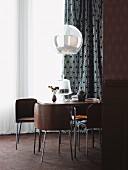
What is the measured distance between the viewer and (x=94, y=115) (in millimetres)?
4578

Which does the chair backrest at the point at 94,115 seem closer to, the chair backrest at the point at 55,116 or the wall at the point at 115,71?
the chair backrest at the point at 55,116

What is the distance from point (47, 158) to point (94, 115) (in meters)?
0.89

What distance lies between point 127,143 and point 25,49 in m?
3.58

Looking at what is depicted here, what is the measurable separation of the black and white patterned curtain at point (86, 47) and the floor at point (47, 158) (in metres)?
1.43

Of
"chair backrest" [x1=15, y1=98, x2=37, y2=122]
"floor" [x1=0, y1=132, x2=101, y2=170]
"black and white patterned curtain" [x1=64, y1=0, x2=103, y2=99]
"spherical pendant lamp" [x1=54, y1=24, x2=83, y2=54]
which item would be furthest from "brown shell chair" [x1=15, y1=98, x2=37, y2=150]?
"black and white patterned curtain" [x1=64, y1=0, x2=103, y2=99]

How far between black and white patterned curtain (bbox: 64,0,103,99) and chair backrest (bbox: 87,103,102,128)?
221cm

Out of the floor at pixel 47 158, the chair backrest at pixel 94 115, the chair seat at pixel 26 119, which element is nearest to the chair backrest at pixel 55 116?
the chair backrest at pixel 94 115

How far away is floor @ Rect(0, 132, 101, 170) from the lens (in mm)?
4203

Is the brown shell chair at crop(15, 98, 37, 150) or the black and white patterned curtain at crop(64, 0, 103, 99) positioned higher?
the black and white patterned curtain at crop(64, 0, 103, 99)

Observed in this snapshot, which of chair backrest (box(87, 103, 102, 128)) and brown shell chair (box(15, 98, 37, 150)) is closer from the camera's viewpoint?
chair backrest (box(87, 103, 102, 128))

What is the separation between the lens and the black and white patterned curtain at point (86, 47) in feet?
22.0

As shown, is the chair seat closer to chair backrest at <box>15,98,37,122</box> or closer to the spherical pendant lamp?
chair backrest at <box>15,98,37,122</box>

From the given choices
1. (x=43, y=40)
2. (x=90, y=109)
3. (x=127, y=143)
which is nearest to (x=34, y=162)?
(x=90, y=109)

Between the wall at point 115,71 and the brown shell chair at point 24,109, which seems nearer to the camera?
the wall at point 115,71
